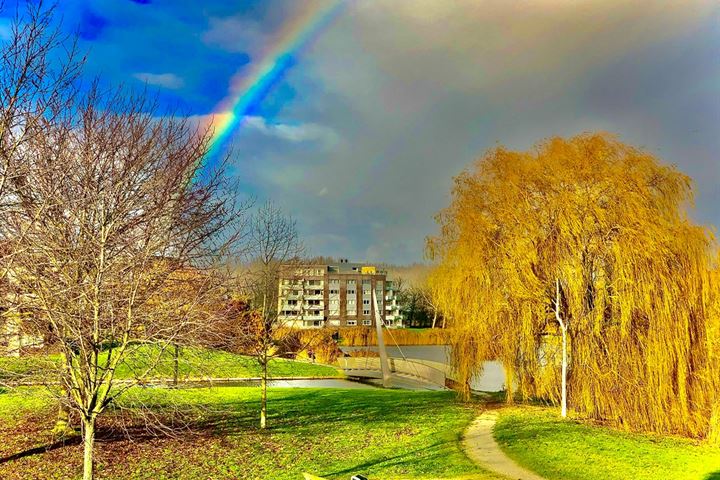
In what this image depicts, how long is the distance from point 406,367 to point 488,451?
28673 millimetres

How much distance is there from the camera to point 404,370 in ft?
140

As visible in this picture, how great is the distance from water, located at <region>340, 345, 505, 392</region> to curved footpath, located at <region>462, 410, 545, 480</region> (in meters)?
5.27

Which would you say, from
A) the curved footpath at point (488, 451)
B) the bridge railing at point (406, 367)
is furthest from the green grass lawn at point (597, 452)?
the bridge railing at point (406, 367)

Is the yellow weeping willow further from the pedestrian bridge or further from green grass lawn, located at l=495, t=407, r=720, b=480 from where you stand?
the pedestrian bridge

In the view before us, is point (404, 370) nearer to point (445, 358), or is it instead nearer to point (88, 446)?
point (445, 358)

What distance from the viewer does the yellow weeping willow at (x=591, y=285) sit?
17578 millimetres

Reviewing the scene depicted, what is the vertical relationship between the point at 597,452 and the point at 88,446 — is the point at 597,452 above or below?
below

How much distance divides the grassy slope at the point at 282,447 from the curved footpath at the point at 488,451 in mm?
364

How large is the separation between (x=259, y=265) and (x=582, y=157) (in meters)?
12.2

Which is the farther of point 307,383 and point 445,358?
point 307,383

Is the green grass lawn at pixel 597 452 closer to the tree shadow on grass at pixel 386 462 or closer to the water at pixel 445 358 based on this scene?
the tree shadow on grass at pixel 386 462

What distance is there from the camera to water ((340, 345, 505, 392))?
2781 centimetres

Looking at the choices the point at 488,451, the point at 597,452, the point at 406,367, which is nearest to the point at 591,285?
the point at 597,452

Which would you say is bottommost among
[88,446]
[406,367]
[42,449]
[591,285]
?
[406,367]
